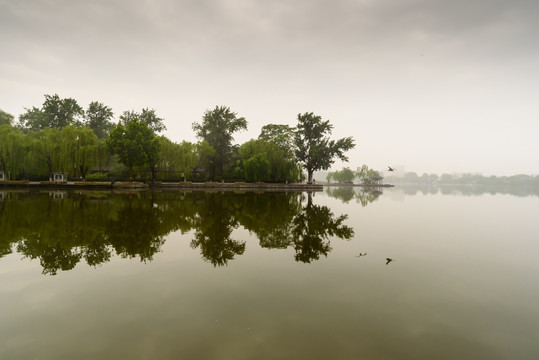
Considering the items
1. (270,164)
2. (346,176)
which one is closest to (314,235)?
(270,164)

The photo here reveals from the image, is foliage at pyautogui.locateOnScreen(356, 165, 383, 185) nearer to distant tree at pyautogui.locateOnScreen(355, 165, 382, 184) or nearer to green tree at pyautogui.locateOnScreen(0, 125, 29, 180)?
distant tree at pyautogui.locateOnScreen(355, 165, 382, 184)

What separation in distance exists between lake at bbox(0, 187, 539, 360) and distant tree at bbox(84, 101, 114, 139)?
64.3 meters

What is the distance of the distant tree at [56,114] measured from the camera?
202 ft

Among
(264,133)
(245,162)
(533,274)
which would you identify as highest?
(264,133)

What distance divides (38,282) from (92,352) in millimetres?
3679

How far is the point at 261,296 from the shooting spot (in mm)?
5191

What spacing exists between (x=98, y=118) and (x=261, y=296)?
7654 centimetres

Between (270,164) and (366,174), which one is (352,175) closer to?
(366,174)

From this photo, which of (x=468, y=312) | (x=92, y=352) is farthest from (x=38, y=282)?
(x=468, y=312)

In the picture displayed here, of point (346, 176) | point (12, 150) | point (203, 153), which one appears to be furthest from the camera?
point (346, 176)

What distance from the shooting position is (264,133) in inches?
2680

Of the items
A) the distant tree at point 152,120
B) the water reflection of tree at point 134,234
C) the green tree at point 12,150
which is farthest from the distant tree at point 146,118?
the water reflection of tree at point 134,234

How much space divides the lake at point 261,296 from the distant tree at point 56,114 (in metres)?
67.4

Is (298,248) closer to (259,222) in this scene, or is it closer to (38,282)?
(259,222)
